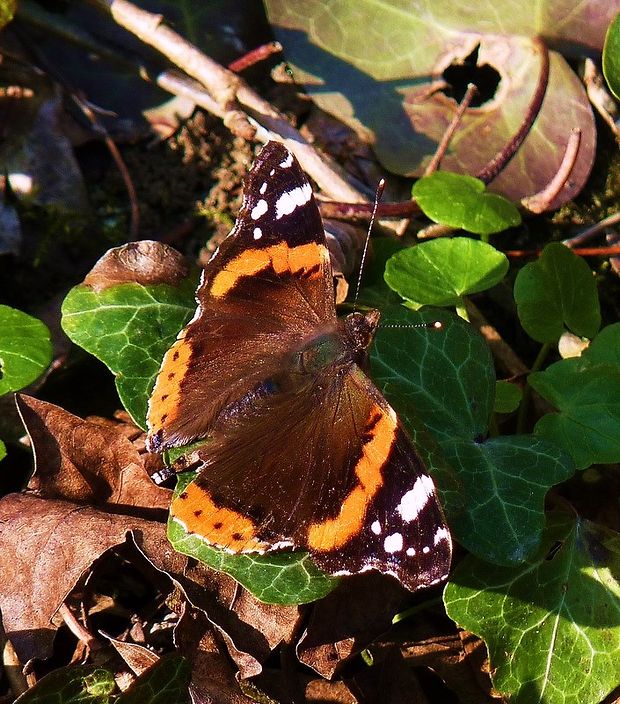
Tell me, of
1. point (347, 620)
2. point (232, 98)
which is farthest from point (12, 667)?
point (232, 98)

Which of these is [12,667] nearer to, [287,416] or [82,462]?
[82,462]

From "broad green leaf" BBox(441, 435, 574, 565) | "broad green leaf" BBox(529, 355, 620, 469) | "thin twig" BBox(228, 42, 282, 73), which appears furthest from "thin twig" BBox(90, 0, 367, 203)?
"broad green leaf" BBox(441, 435, 574, 565)

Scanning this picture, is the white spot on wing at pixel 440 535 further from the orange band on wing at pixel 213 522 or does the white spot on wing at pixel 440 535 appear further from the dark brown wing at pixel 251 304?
the dark brown wing at pixel 251 304

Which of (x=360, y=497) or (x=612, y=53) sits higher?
(x=612, y=53)

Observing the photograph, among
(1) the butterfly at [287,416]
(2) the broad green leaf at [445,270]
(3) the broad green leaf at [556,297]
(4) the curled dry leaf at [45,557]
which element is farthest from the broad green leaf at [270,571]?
(3) the broad green leaf at [556,297]

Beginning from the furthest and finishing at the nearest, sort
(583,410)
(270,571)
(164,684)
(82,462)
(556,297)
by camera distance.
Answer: (556,297)
(82,462)
(583,410)
(164,684)
(270,571)

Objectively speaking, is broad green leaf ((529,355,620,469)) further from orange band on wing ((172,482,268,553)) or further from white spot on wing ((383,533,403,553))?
orange band on wing ((172,482,268,553))
